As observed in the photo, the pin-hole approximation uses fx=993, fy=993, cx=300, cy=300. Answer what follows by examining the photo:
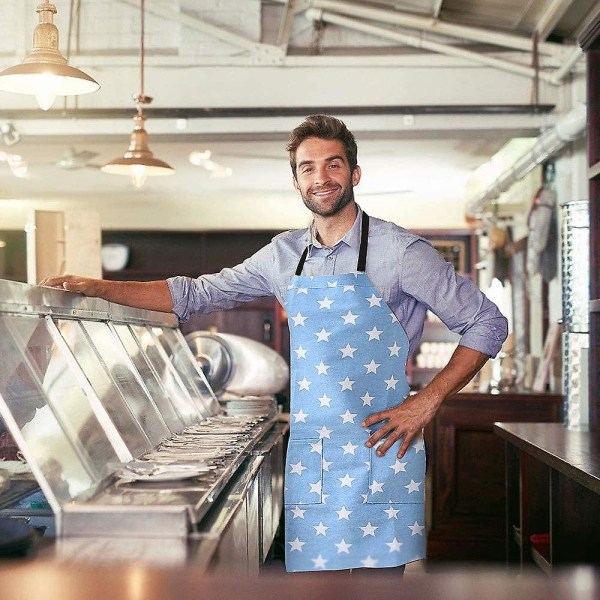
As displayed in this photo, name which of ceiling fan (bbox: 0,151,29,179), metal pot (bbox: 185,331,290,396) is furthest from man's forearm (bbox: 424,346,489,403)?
ceiling fan (bbox: 0,151,29,179)

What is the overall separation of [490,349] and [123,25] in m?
5.17

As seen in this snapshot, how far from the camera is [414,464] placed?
2.64 meters

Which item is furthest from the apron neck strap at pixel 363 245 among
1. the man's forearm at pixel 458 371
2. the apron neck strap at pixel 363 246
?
the man's forearm at pixel 458 371

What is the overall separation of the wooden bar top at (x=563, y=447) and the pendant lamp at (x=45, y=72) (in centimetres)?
231

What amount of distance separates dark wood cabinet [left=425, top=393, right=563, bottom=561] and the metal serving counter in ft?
10.1

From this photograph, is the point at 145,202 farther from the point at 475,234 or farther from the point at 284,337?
the point at 475,234

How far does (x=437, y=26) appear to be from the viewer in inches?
264

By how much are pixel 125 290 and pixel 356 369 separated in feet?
2.69

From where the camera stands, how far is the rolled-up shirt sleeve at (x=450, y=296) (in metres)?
2.67

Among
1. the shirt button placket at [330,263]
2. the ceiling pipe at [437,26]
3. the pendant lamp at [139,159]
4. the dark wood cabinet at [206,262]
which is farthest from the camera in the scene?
the dark wood cabinet at [206,262]

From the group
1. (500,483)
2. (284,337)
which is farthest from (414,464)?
(284,337)

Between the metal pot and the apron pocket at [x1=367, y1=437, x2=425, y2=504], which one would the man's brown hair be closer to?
the apron pocket at [x1=367, y1=437, x2=425, y2=504]

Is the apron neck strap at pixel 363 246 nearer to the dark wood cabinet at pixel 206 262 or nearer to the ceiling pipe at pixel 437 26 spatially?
the ceiling pipe at pixel 437 26

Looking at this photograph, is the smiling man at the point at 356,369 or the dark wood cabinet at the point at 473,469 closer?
the smiling man at the point at 356,369
